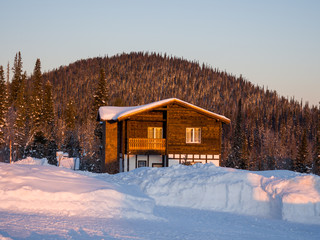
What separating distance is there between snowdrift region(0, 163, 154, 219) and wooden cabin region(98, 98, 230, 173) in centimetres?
1483

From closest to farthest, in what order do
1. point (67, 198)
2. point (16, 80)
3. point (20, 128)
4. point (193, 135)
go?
1. point (67, 198)
2. point (193, 135)
3. point (20, 128)
4. point (16, 80)

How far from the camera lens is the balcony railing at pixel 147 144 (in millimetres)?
30156

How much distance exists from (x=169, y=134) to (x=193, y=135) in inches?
80.9

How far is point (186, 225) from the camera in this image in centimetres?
A: 1212

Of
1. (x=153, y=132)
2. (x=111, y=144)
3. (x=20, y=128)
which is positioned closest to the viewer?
(x=153, y=132)

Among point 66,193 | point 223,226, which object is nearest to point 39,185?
point 66,193

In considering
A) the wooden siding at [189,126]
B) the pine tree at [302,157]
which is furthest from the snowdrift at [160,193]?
the pine tree at [302,157]

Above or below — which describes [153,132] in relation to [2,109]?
below

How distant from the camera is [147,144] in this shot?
3052 cm

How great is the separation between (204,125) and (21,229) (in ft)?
76.3

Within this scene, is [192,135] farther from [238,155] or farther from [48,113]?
[48,113]

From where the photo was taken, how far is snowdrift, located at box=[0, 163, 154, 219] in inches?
508

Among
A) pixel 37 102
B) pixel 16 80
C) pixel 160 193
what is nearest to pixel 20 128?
pixel 37 102

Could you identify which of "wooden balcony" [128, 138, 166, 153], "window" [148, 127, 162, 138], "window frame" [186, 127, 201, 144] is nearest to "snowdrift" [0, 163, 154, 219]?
"wooden balcony" [128, 138, 166, 153]
